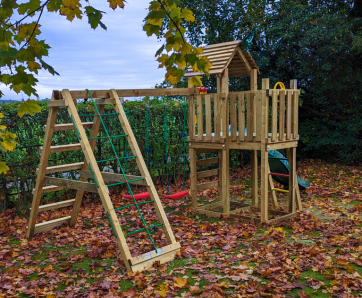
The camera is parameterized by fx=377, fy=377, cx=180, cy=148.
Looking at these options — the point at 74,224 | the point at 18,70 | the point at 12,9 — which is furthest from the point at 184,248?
the point at 12,9

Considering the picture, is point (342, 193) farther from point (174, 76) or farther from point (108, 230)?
point (174, 76)

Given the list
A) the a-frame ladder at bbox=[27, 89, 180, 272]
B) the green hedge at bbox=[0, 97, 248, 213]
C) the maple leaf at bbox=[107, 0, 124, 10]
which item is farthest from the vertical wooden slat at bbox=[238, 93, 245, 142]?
the maple leaf at bbox=[107, 0, 124, 10]

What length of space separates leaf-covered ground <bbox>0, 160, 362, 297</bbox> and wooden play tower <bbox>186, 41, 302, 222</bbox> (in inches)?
17.3

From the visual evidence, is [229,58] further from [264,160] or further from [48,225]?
[48,225]

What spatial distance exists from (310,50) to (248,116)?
644 cm

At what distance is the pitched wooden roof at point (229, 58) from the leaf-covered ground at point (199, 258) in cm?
266

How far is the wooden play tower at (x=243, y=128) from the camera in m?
6.18

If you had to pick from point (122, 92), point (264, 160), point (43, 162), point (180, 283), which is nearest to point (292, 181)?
point (264, 160)

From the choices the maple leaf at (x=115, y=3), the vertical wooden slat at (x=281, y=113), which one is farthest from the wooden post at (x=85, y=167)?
the vertical wooden slat at (x=281, y=113)

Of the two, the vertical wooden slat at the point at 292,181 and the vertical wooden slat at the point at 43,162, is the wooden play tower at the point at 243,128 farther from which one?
the vertical wooden slat at the point at 43,162

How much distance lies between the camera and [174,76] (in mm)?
3400

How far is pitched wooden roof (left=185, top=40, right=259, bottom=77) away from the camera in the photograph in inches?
256

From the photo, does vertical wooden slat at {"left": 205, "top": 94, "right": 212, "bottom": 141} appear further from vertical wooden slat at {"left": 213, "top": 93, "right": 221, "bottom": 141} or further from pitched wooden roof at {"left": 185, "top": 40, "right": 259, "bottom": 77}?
pitched wooden roof at {"left": 185, "top": 40, "right": 259, "bottom": 77}

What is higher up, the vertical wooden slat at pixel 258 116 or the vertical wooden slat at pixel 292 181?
the vertical wooden slat at pixel 258 116
